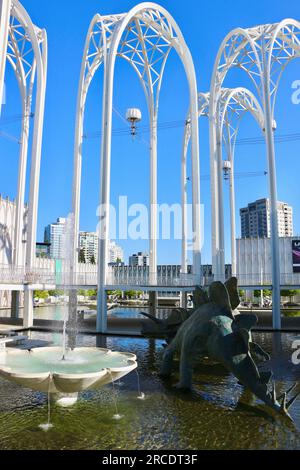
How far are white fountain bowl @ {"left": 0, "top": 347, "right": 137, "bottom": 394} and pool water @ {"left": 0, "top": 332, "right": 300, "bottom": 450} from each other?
0.72 metres

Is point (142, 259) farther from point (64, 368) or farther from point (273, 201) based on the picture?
point (64, 368)

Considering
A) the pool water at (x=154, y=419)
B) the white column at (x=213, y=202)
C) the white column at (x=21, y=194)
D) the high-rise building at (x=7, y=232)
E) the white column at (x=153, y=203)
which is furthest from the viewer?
the high-rise building at (x=7, y=232)

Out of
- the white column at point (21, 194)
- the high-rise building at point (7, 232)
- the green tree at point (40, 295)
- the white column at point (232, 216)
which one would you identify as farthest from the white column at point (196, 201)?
the green tree at point (40, 295)

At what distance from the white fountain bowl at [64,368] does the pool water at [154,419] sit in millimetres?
717

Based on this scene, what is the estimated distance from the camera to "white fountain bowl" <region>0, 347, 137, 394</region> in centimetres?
780

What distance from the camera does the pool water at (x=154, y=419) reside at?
705cm

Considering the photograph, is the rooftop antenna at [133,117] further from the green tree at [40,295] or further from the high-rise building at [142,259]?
the green tree at [40,295]

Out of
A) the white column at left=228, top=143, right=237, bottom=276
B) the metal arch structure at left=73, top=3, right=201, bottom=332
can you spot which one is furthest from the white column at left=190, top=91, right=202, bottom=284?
the white column at left=228, top=143, right=237, bottom=276

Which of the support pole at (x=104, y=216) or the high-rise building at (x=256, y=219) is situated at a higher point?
the high-rise building at (x=256, y=219)

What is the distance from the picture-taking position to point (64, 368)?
9258 millimetres

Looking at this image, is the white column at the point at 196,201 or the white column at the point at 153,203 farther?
the white column at the point at 153,203

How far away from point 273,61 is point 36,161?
68.2 feet

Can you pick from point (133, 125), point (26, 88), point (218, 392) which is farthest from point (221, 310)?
point (26, 88)

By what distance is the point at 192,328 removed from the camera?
10.3 m
